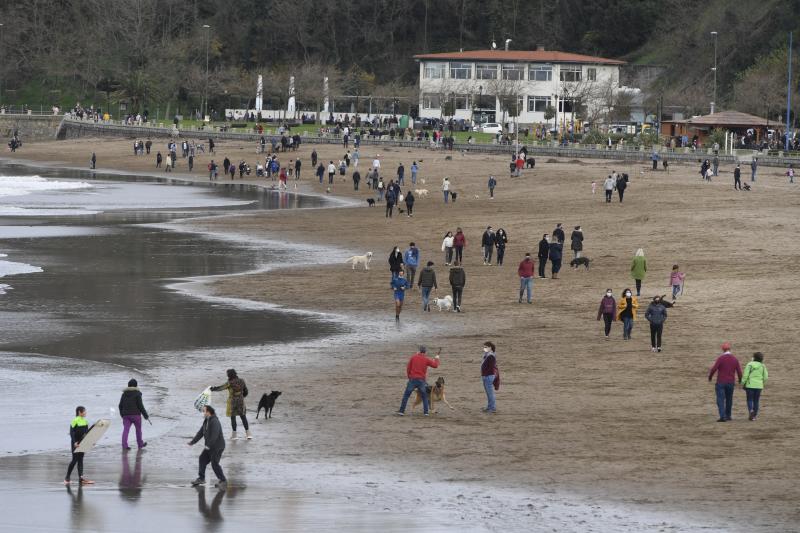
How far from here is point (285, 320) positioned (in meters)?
30.9

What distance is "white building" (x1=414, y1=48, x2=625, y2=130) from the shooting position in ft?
361

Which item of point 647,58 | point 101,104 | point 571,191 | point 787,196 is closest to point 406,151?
point 571,191

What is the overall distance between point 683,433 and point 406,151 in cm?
6702

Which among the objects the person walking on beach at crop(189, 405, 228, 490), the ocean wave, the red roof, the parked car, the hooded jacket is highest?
the red roof

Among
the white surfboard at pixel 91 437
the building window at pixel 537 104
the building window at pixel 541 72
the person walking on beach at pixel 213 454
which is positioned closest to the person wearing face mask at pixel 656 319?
the person walking on beach at pixel 213 454

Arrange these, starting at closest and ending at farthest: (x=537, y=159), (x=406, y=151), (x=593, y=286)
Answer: (x=593, y=286), (x=537, y=159), (x=406, y=151)

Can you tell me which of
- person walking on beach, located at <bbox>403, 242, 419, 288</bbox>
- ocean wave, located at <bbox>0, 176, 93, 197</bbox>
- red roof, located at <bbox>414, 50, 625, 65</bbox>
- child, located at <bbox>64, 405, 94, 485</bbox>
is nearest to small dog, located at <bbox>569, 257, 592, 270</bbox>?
person walking on beach, located at <bbox>403, 242, 419, 288</bbox>

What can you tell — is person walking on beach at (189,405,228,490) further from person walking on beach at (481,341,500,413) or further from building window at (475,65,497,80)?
building window at (475,65,497,80)

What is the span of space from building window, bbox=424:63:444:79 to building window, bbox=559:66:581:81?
32.8 feet

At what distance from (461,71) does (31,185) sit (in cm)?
4808

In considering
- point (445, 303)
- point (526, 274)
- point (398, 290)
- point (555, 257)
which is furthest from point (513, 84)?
point (398, 290)

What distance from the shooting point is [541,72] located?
112 meters

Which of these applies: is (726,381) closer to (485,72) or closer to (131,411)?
(131,411)

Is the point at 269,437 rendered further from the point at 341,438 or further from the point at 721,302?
the point at 721,302
